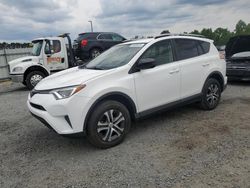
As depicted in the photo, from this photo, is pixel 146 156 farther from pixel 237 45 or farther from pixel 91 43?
pixel 91 43

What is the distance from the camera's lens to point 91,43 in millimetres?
12766

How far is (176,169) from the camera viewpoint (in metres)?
3.31

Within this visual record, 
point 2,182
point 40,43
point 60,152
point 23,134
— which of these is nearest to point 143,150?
point 60,152

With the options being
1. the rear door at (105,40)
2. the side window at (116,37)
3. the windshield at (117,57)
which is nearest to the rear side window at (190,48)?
the windshield at (117,57)

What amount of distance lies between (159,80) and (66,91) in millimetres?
1719

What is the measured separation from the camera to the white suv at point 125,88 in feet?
12.1

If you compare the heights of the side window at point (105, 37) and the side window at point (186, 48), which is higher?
the side window at point (105, 37)

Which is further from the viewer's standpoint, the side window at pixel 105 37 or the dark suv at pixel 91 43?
the side window at pixel 105 37

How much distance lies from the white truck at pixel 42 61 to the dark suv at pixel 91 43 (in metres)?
→ 1.14

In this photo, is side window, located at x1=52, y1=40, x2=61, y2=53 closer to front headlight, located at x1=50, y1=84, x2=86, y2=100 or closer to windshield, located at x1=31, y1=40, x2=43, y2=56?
windshield, located at x1=31, y1=40, x2=43, y2=56

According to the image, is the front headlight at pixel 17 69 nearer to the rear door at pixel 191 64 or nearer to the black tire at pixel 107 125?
the rear door at pixel 191 64

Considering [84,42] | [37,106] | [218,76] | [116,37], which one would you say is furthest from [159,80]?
[116,37]

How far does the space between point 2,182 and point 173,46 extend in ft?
12.3

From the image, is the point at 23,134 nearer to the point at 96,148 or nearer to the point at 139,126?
the point at 96,148
